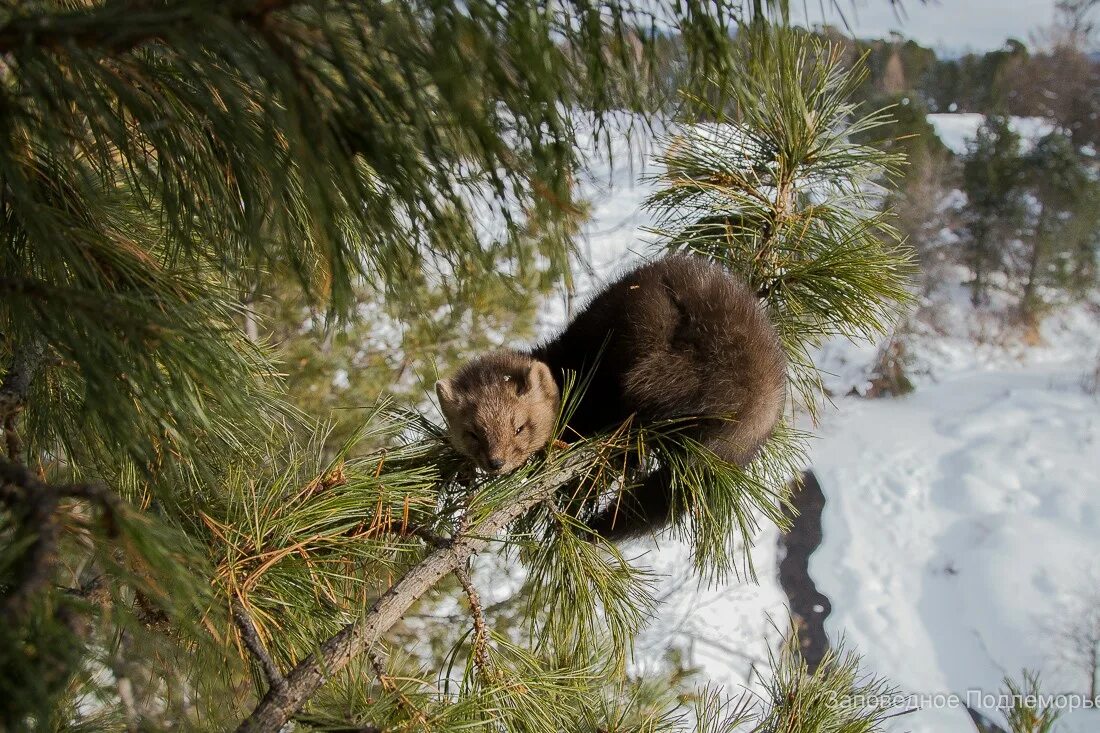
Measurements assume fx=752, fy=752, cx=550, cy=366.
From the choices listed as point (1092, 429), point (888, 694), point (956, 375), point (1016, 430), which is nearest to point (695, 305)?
point (888, 694)

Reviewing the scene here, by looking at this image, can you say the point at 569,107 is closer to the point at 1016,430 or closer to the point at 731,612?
the point at 731,612

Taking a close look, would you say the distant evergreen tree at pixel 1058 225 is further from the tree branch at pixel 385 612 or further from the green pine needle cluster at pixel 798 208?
the tree branch at pixel 385 612

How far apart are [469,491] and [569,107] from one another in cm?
72

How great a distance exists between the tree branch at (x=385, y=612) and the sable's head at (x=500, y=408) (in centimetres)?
24

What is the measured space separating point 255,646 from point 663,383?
0.81 meters

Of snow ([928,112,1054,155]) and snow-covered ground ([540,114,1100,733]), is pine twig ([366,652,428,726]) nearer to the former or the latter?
snow-covered ground ([540,114,1100,733])

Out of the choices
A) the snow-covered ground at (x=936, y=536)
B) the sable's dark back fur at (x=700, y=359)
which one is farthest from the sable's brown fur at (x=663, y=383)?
the snow-covered ground at (x=936, y=536)

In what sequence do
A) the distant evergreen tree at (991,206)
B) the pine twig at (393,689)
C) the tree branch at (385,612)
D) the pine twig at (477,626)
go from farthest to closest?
1. the distant evergreen tree at (991,206)
2. the pine twig at (477,626)
3. the pine twig at (393,689)
4. the tree branch at (385,612)

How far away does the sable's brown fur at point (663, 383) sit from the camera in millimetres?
1368

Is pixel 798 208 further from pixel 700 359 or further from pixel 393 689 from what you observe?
pixel 393 689

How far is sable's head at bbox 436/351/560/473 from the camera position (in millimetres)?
1464

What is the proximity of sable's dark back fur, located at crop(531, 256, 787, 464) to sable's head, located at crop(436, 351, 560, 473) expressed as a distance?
0.15 meters

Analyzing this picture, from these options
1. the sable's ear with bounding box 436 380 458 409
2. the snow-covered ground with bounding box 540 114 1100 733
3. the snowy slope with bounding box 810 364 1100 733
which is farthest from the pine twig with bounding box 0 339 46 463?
the snowy slope with bounding box 810 364 1100 733

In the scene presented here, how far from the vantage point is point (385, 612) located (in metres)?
0.90
